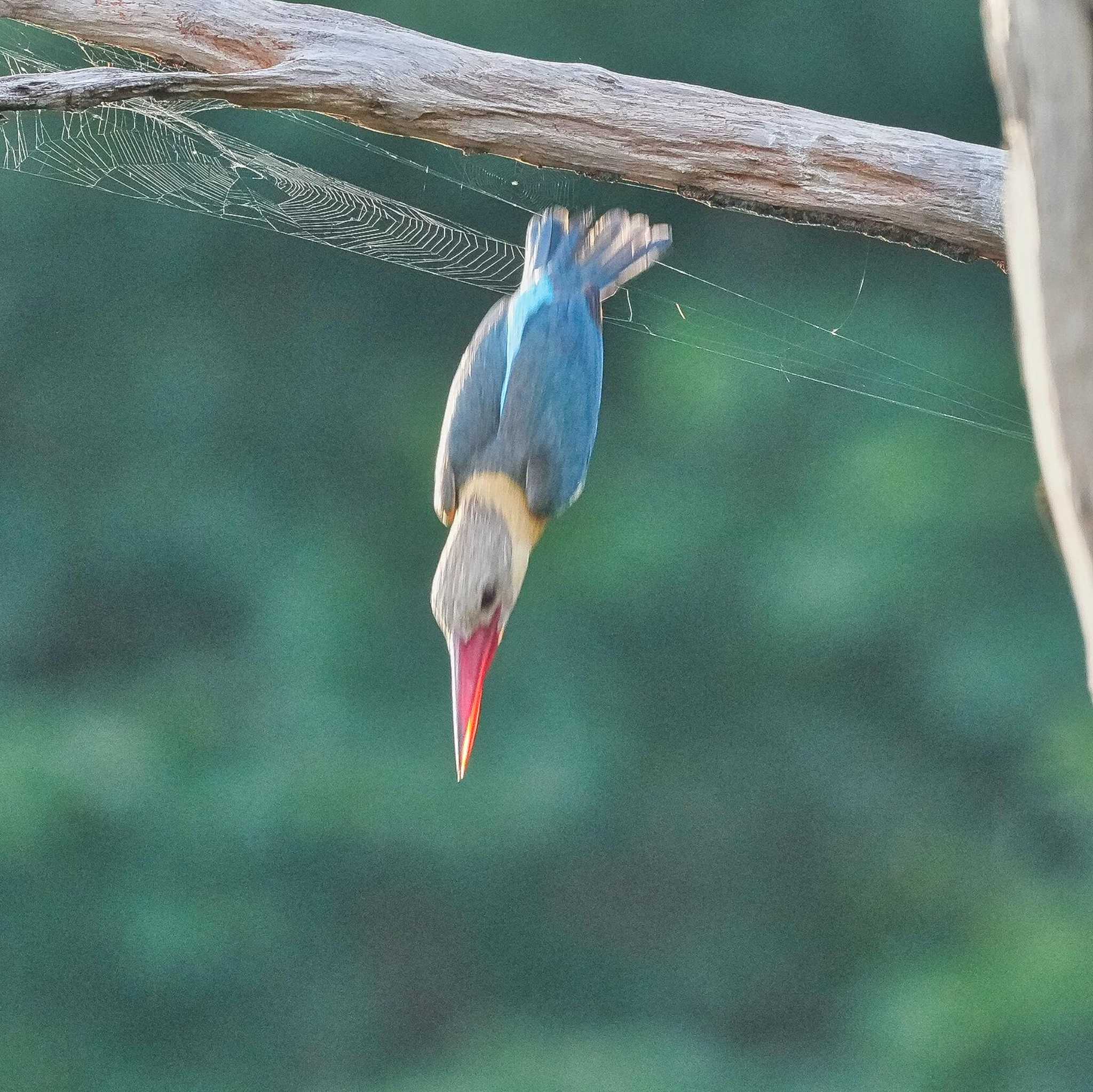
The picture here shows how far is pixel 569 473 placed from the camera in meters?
1.62

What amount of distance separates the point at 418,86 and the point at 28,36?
1.96 metres

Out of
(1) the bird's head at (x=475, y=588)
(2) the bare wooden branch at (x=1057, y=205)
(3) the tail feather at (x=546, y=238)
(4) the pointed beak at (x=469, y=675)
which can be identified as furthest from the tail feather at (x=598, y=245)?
(2) the bare wooden branch at (x=1057, y=205)

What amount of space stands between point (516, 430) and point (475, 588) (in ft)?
0.62

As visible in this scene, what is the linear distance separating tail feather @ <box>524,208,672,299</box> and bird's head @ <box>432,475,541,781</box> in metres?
0.27

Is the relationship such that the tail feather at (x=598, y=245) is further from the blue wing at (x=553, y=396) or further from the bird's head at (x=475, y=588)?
the bird's head at (x=475, y=588)

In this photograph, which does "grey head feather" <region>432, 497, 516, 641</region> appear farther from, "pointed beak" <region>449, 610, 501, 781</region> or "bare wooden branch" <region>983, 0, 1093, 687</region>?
"bare wooden branch" <region>983, 0, 1093, 687</region>

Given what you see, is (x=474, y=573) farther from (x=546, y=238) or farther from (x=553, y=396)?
(x=546, y=238)

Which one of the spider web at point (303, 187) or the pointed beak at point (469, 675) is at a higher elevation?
the spider web at point (303, 187)

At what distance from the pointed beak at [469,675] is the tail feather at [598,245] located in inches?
17.0

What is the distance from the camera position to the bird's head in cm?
154

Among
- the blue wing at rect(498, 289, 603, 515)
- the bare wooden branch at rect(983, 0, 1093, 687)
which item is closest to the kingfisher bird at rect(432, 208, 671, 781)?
the blue wing at rect(498, 289, 603, 515)

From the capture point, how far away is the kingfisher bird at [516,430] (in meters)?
1.55

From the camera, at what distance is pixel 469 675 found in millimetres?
1540

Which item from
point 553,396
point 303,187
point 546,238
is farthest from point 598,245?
point 303,187
